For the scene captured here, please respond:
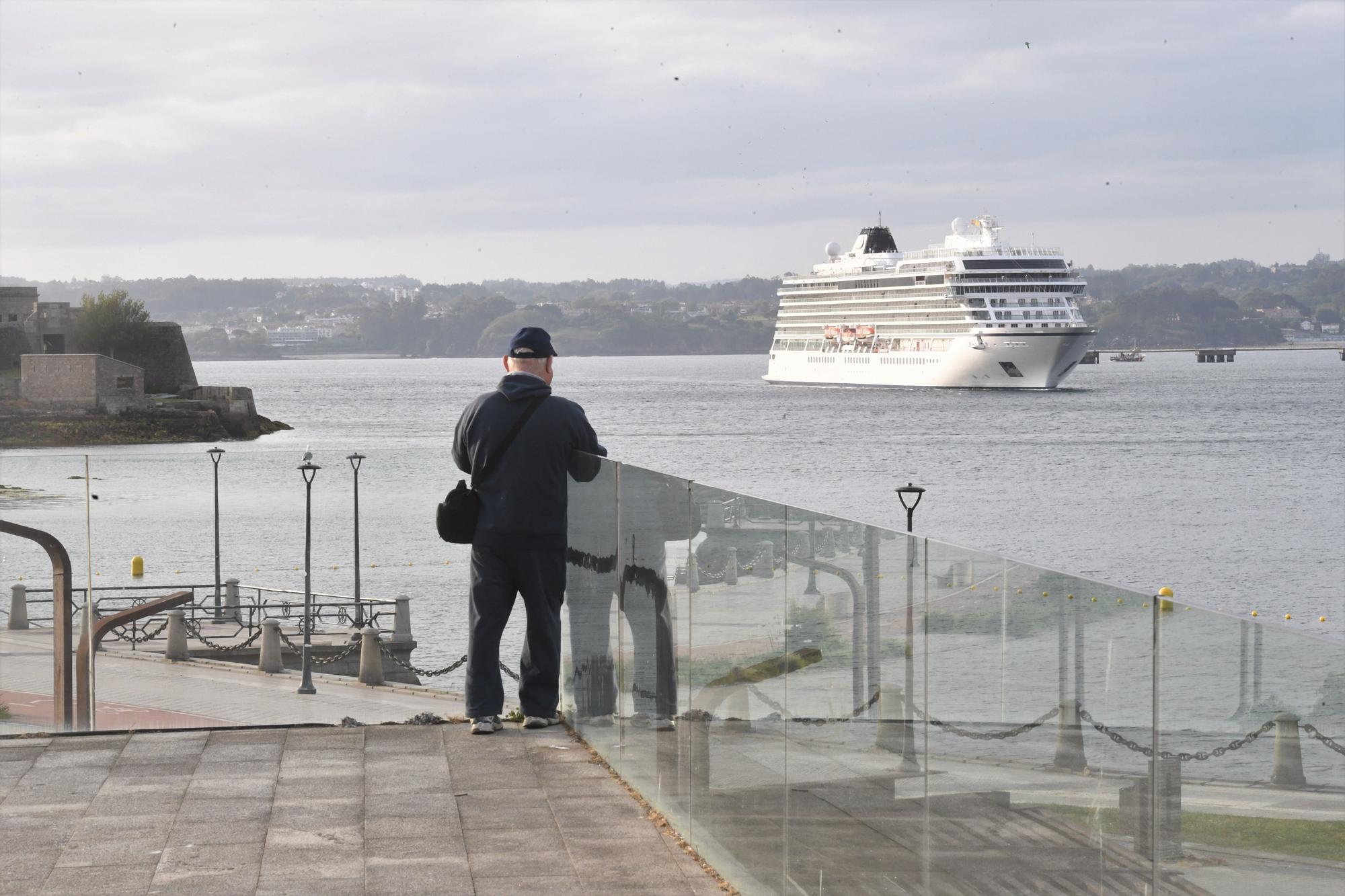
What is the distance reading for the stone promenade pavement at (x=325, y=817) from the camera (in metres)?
4.86

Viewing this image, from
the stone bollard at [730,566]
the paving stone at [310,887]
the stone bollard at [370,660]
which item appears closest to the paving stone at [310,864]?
the paving stone at [310,887]

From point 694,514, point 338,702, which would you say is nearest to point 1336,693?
point 694,514

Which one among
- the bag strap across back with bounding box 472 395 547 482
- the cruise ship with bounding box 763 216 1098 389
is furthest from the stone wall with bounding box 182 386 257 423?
the bag strap across back with bounding box 472 395 547 482

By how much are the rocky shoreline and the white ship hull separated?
51826mm

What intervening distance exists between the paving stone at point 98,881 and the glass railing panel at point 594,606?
6.48 feet

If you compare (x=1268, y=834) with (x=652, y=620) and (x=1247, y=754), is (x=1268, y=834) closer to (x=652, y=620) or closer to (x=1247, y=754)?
(x=1247, y=754)

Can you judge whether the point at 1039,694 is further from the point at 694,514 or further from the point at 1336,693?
the point at 694,514

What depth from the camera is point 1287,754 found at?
7.25 feet

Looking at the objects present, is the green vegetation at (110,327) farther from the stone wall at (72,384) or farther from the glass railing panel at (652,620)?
the glass railing panel at (652,620)

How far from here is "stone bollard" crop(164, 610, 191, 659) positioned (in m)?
25.6

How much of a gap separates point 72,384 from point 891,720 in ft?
325

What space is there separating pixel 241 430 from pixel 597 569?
103148mm

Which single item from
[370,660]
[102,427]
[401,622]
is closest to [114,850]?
[370,660]

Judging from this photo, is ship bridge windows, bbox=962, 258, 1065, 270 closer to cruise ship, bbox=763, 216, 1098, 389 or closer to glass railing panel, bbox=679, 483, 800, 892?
cruise ship, bbox=763, 216, 1098, 389
